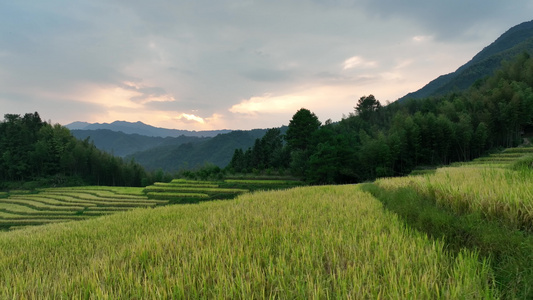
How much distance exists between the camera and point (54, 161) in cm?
7225

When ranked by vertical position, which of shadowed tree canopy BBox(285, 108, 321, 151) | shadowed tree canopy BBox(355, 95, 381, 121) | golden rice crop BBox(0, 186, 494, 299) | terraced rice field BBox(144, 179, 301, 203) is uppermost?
shadowed tree canopy BBox(355, 95, 381, 121)

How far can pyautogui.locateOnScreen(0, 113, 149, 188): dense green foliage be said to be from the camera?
2699 inches

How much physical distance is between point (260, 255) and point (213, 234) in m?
1.81

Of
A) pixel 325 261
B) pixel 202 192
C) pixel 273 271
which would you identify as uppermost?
pixel 273 271

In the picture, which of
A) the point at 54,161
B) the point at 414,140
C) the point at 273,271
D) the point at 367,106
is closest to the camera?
the point at 273,271

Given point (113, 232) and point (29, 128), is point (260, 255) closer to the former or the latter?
point (113, 232)

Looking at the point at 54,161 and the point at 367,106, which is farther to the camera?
the point at 367,106

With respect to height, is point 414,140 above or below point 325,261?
above

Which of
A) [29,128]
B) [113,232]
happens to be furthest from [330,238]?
[29,128]

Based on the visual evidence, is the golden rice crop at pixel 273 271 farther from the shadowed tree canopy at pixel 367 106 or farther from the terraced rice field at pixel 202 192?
the shadowed tree canopy at pixel 367 106

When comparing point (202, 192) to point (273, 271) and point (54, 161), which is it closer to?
point (273, 271)

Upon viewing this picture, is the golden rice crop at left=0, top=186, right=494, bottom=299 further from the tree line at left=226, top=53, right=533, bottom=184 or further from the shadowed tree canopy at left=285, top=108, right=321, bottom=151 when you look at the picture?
the shadowed tree canopy at left=285, top=108, right=321, bottom=151

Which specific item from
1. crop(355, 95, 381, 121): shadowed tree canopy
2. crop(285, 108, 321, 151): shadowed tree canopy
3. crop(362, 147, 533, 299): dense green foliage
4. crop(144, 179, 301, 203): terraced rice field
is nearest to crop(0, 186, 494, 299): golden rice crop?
crop(362, 147, 533, 299): dense green foliage

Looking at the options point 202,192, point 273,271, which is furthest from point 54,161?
point 273,271
